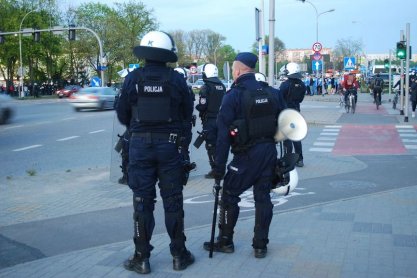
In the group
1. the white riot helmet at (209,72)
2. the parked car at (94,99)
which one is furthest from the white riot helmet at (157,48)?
the parked car at (94,99)

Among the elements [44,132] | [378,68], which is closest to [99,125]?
[44,132]

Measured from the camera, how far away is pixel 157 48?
16.1 ft

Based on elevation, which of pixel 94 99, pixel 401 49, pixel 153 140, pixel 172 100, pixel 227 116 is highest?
pixel 401 49

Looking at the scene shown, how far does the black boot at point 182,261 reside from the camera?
5.01 meters

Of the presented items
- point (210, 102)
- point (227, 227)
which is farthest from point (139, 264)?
point (210, 102)

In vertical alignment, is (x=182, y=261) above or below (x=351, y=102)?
below

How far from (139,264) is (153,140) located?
1.10 meters

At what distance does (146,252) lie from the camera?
497 centimetres

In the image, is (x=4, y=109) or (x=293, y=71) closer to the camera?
(x=293, y=71)

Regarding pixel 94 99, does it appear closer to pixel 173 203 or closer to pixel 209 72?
pixel 209 72

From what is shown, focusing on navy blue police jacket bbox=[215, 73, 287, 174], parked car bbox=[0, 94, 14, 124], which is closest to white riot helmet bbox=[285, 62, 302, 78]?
navy blue police jacket bbox=[215, 73, 287, 174]

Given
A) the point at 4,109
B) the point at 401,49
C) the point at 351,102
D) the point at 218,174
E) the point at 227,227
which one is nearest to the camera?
the point at 218,174

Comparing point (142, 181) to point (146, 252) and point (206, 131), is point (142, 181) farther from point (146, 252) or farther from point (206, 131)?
point (206, 131)

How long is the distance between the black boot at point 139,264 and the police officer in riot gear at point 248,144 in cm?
88
